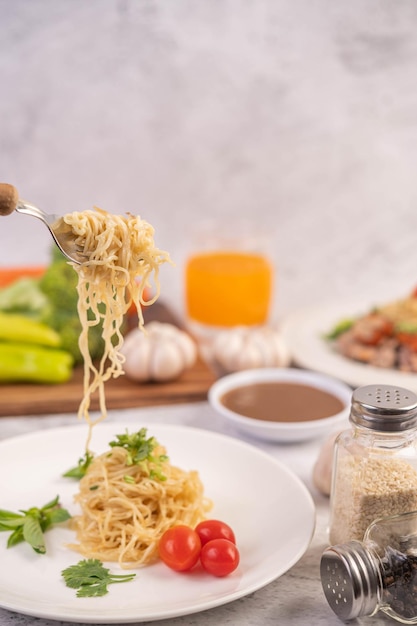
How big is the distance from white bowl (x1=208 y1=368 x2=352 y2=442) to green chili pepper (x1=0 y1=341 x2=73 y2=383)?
0.71 metres

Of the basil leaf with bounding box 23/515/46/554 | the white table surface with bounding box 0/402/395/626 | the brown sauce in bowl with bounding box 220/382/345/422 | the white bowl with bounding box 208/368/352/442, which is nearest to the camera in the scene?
the white table surface with bounding box 0/402/395/626

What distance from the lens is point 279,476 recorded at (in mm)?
2207

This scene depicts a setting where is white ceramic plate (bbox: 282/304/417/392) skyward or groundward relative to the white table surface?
skyward

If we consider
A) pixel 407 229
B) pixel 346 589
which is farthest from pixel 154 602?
pixel 407 229

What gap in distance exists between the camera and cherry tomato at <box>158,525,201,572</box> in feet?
6.00

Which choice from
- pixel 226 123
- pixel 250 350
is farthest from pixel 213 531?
pixel 226 123

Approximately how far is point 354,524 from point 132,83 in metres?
3.16

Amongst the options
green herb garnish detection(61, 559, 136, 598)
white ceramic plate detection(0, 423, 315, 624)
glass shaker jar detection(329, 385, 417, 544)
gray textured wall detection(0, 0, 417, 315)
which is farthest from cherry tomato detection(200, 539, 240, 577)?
gray textured wall detection(0, 0, 417, 315)

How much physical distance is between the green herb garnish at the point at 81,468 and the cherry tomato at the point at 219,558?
542mm

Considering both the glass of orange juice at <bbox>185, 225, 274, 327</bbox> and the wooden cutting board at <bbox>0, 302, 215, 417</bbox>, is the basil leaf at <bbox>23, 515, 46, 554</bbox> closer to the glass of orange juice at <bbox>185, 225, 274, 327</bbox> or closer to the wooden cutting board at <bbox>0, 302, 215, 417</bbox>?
the wooden cutting board at <bbox>0, 302, 215, 417</bbox>

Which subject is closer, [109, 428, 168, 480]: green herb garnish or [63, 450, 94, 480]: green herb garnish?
[109, 428, 168, 480]: green herb garnish

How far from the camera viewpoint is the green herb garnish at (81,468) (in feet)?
7.33

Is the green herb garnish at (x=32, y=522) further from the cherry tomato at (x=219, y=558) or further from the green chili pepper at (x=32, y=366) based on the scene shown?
the green chili pepper at (x=32, y=366)

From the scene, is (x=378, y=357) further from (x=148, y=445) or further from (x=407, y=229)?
(x=407, y=229)
